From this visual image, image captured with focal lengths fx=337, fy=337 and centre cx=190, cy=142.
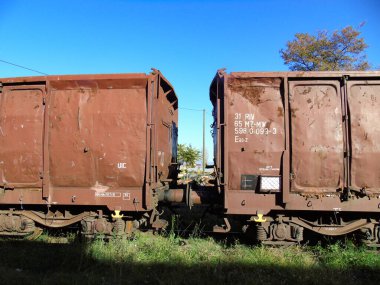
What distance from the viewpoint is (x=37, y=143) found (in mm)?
6758

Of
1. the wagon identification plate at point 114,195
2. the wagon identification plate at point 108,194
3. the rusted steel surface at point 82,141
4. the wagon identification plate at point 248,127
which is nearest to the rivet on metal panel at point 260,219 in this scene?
the wagon identification plate at point 248,127

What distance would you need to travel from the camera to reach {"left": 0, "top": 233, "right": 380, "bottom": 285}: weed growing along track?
4.82 metres

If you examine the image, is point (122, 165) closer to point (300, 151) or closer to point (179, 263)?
point (179, 263)

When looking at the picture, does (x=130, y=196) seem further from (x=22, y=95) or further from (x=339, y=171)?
(x=339, y=171)

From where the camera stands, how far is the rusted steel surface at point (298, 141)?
6.07m

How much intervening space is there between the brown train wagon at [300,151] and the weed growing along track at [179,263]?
580 mm

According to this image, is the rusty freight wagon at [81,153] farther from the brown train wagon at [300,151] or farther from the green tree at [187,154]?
the green tree at [187,154]

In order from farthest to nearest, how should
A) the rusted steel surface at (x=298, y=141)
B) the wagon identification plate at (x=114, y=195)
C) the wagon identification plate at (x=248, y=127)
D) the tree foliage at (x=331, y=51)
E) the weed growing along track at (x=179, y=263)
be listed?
the tree foliage at (x=331, y=51) → the wagon identification plate at (x=114, y=195) → the wagon identification plate at (x=248, y=127) → the rusted steel surface at (x=298, y=141) → the weed growing along track at (x=179, y=263)

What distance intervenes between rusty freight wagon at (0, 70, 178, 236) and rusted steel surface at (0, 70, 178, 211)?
19 millimetres

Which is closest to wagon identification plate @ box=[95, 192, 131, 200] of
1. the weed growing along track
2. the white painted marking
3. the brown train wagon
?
the white painted marking

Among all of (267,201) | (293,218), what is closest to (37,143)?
(267,201)

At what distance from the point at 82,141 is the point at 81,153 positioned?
9.4 inches

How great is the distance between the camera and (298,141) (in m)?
6.18

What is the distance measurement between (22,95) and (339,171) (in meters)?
6.41
